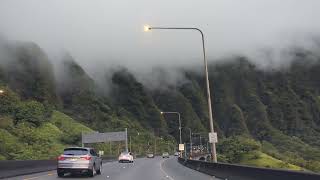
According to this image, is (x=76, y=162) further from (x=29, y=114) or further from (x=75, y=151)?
(x=29, y=114)

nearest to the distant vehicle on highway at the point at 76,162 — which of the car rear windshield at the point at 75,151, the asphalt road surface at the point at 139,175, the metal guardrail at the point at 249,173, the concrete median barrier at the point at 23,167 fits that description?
the car rear windshield at the point at 75,151

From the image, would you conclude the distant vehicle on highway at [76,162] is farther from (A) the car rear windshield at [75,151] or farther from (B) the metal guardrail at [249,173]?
(B) the metal guardrail at [249,173]

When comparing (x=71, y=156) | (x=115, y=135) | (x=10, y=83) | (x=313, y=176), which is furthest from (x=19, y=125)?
(x=313, y=176)

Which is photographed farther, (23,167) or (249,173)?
(23,167)

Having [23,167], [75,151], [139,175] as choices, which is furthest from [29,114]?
[75,151]

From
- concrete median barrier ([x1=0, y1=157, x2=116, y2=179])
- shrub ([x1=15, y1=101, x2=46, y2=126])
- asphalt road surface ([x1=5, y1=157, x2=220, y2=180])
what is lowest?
asphalt road surface ([x1=5, y1=157, x2=220, y2=180])

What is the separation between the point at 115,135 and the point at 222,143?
3373cm

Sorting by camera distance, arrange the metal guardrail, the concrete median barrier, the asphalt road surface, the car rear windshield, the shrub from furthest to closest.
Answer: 1. the shrub
2. the concrete median barrier
3. the car rear windshield
4. the asphalt road surface
5. the metal guardrail

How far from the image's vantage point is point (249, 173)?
2120 centimetres

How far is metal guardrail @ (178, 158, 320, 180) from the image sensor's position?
14770mm

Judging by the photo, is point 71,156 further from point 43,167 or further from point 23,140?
point 23,140

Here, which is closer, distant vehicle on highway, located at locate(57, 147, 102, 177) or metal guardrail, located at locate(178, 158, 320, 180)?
metal guardrail, located at locate(178, 158, 320, 180)

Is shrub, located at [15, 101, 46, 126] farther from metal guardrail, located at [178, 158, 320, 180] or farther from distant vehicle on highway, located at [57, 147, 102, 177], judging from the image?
distant vehicle on highway, located at [57, 147, 102, 177]

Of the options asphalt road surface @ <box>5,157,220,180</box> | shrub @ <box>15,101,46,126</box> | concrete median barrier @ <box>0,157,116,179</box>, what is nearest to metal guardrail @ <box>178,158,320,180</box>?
asphalt road surface @ <box>5,157,220,180</box>
